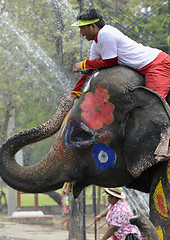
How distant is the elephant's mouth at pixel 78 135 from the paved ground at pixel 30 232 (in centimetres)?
658

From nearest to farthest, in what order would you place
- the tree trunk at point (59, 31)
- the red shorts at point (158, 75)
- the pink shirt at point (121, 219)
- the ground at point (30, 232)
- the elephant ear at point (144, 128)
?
the elephant ear at point (144, 128), the red shorts at point (158, 75), the pink shirt at point (121, 219), the tree trunk at point (59, 31), the ground at point (30, 232)

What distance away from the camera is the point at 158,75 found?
10.4 ft

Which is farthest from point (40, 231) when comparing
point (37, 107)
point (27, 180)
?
point (27, 180)

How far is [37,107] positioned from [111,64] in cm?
825

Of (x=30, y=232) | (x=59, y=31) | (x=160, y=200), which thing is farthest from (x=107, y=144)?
(x=30, y=232)

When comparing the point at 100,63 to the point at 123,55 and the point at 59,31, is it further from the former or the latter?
the point at 59,31

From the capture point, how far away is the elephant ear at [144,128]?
3.01 meters

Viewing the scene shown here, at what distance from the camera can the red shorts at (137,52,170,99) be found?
3.15 meters

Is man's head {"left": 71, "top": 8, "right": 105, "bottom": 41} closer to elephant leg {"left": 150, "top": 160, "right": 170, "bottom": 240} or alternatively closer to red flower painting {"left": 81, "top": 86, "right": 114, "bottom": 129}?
red flower painting {"left": 81, "top": 86, "right": 114, "bottom": 129}

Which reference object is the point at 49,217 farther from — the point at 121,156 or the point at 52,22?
the point at 121,156

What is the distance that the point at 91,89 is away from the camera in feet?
10.9

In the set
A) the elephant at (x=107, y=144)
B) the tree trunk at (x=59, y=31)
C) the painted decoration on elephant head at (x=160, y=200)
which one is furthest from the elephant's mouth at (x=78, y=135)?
the tree trunk at (x=59, y=31)

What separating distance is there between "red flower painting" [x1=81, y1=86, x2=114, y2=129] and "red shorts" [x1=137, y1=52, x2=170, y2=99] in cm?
26

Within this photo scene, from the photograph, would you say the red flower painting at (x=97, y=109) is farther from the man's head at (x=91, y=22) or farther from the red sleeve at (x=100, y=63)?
the man's head at (x=91, y=22)
